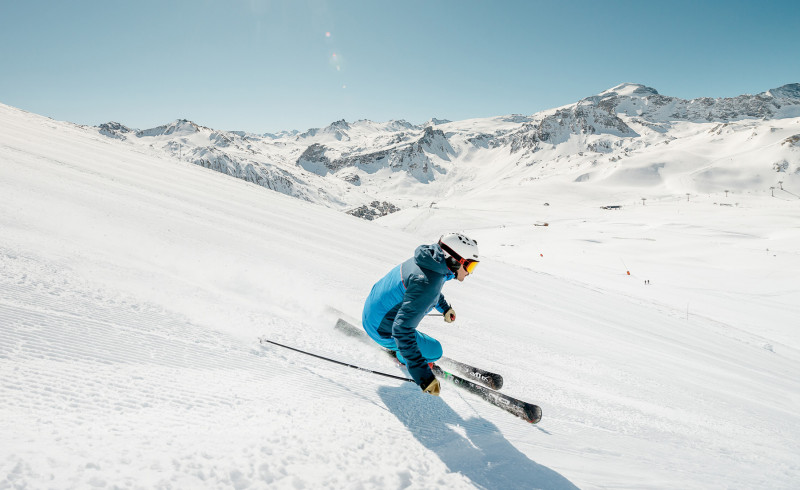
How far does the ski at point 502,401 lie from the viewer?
391 cm

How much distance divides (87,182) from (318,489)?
12.7m

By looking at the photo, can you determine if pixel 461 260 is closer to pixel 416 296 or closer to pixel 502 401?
pixel 416 296

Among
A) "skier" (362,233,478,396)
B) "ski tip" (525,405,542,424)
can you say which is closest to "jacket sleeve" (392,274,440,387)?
"skier" (362,233,478,396)

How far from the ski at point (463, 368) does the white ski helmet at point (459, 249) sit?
1.61 metres

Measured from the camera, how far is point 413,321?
3.69m

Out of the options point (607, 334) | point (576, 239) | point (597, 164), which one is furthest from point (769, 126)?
point (607, 334)

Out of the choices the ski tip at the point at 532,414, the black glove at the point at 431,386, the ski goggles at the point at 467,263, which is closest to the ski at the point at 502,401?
the ski tip at the point at 532,414

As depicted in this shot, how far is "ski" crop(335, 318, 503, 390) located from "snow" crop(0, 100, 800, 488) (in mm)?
197

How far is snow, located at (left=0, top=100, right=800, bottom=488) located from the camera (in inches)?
96.7

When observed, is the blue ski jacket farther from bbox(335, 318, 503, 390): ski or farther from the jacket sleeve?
bbox(335, 318, 503, 390): ski

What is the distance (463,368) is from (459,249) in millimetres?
1895

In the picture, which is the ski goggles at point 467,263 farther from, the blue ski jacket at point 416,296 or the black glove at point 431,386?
the black glove at point 431,386

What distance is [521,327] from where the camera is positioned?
7980 mm

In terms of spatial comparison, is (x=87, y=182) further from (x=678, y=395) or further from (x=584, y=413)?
(x=678, y=395)
